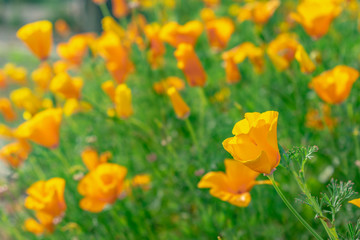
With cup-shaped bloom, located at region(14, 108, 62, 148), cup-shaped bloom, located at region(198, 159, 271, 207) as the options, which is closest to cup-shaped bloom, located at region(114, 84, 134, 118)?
cup-shaped bloom, located at region(14, 108, 62, 148)

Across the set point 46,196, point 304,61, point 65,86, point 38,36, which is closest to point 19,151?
point 65,86

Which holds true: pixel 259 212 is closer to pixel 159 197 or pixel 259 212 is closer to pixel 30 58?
pixel 159 197

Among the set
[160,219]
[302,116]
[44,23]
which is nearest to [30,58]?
[44,23]

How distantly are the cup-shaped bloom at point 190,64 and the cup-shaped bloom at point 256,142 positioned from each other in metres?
A: 0.69

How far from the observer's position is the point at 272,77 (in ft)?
7.15

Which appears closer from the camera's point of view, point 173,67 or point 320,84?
point 320,84

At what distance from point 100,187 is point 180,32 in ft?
2.30

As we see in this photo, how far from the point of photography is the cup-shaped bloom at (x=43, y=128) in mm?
1428

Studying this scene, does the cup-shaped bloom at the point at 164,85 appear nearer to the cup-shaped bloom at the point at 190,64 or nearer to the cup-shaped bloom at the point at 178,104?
the cup-shaped bloom at the point at 190,64

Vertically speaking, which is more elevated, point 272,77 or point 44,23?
point 44,23

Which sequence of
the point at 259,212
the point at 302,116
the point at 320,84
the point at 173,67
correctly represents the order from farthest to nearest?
1. the point at 173,67
2. the point at 302,116
3. the point at 259,212
4. the point at 320,84

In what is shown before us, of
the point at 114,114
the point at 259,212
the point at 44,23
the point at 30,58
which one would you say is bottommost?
the point at 30,58

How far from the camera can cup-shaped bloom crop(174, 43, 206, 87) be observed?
54.6 inches

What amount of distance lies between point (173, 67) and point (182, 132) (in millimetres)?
883
